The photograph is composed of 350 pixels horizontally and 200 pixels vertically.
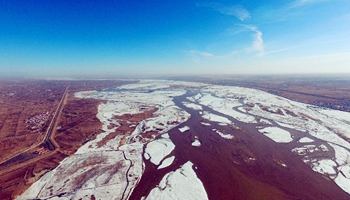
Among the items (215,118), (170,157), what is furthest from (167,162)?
(215,118)

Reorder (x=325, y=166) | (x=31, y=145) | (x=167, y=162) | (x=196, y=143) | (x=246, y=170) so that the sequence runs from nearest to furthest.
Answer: (x=246, y=170) < (x=325, y=166) < (x=167, y=162) < (x=31, y=145) < (x=196, y=143)

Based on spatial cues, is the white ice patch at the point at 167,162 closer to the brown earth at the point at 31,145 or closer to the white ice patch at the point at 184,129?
the white ice patch at the point at 184,129

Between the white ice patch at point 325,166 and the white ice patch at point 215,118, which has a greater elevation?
the white ice patch at point 215,118

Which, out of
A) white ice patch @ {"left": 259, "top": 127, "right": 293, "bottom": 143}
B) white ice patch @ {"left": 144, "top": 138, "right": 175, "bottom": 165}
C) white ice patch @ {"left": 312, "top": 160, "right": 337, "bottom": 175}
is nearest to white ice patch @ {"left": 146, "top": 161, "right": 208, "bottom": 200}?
white ice patch @ {"left": 144, "top": 138, "right": 175, "bottom": 165}

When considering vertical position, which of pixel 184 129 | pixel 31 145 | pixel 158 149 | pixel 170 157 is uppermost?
pixel 31 145

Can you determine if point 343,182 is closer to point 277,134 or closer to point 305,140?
point 305,140

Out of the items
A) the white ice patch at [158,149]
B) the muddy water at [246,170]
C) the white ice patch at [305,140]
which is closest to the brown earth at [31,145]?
the white ice patch at [158,149]
